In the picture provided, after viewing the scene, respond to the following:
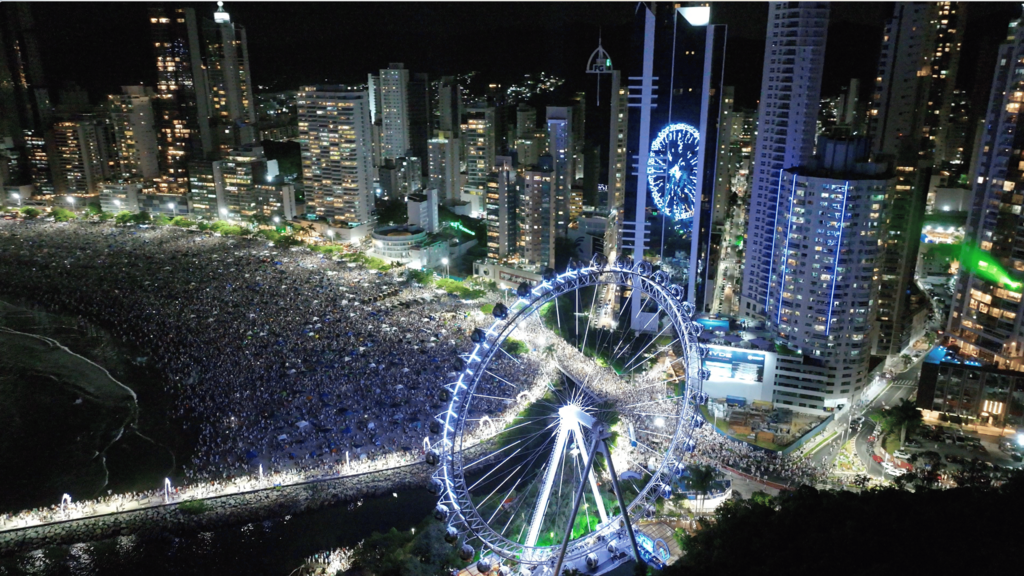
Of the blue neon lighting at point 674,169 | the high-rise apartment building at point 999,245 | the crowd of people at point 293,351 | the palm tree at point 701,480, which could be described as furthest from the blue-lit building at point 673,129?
the palm tree at point 701,480

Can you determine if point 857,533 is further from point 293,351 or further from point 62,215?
point 62,215

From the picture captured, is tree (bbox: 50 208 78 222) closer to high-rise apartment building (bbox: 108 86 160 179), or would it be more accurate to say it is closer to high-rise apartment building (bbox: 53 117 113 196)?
high-rise apartment building (bbox: 53 117 113 196)

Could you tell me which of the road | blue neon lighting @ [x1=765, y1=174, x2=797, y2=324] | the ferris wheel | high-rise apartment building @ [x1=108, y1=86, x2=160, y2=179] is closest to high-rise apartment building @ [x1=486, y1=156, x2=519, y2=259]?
the ferris wheel

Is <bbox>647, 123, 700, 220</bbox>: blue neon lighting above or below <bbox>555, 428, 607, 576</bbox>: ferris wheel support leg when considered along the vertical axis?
above

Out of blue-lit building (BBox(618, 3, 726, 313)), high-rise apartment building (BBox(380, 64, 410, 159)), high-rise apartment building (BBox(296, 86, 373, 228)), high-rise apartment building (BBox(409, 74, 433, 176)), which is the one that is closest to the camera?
blue-lit building (BBox(618, 3, 726, 313))

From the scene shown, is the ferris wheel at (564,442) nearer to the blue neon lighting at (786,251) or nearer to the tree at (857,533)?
the tree at (857,533)

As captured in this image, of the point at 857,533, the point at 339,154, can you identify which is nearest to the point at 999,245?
the point at 857,533

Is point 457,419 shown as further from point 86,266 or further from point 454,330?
point 86,266

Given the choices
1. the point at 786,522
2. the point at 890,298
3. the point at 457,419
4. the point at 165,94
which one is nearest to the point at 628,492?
the point at 786,522
